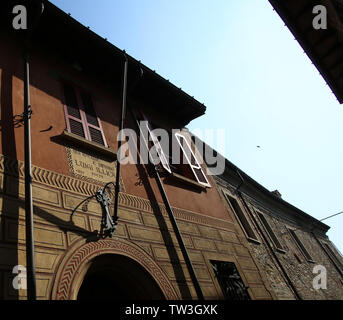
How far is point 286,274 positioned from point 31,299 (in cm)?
886

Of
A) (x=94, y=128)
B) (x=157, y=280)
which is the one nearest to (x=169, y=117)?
(x=94, y=128)

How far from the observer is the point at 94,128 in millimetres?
5238

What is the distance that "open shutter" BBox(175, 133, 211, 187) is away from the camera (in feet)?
23.4

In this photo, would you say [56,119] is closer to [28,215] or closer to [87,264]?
[28,215]

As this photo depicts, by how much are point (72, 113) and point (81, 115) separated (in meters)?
0.18

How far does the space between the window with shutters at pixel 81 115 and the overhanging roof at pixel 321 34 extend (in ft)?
13.2

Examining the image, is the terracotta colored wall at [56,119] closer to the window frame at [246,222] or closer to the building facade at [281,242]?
the building facade at [281,242]

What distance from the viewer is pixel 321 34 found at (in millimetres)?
5297
